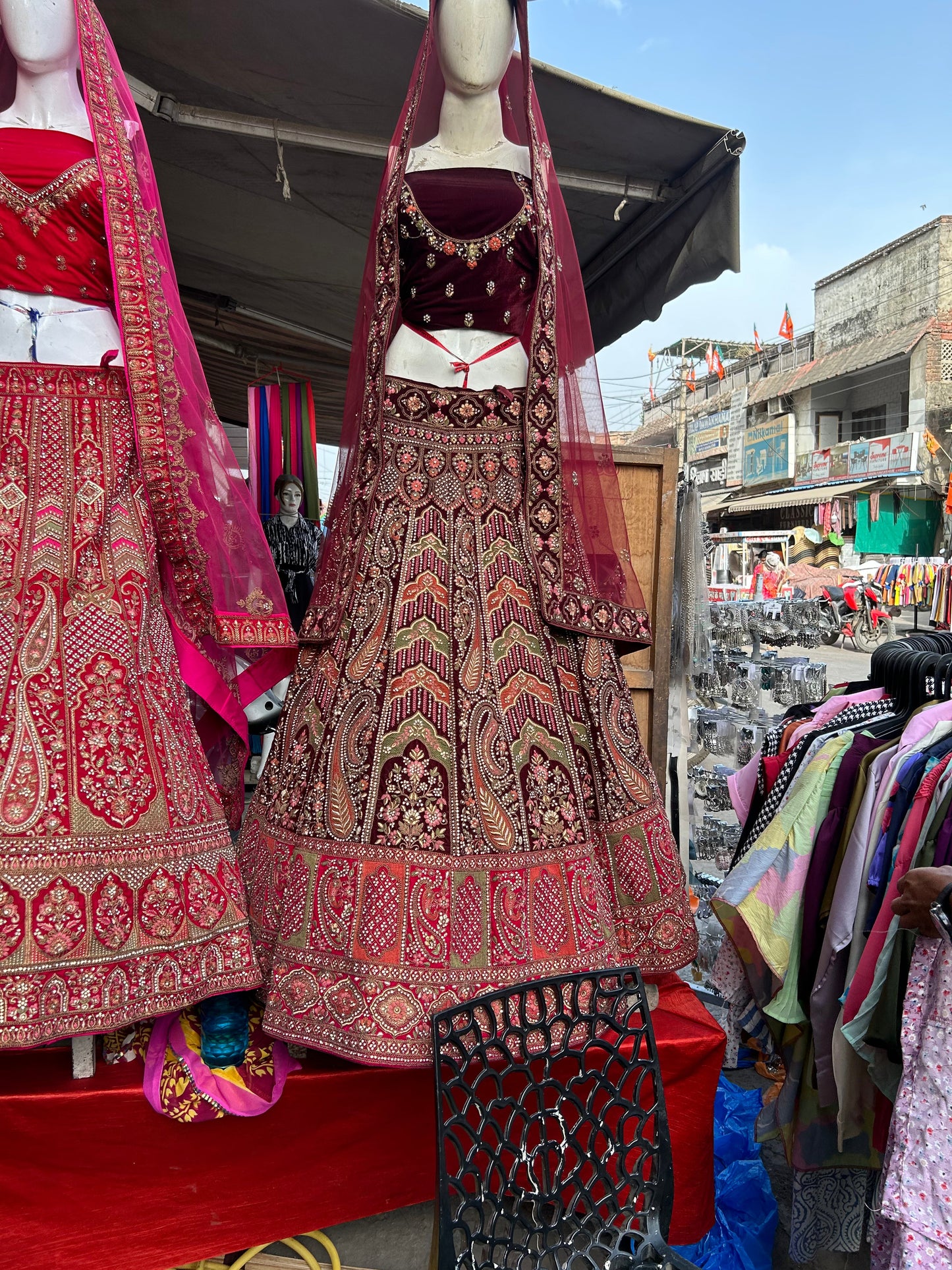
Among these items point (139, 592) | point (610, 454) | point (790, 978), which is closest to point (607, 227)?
point (610, 454)

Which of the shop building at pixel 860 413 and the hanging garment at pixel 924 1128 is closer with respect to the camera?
the hanging garment at pixel 924 1128

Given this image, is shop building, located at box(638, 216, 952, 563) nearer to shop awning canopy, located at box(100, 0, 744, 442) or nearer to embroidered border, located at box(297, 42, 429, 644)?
shop awning canopy, located at box(100, 0, 744, 442)

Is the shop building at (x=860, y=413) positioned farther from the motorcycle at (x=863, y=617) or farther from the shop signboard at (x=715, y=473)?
the motorcycle at (x=863, y=617)

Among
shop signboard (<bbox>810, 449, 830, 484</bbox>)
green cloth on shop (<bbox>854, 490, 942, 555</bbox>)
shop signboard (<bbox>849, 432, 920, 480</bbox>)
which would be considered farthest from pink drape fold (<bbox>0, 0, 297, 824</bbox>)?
shop signboard (<bbox>810, 449, 830, 484</bbox>)

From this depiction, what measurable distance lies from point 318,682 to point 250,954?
1.69 feet

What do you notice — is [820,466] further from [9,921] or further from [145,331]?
[9,921]

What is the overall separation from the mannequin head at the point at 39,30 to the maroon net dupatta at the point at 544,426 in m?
0.61

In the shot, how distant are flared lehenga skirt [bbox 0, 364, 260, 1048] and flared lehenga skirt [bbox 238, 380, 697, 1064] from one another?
A: 151mm

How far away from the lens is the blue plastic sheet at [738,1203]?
5.43 ft

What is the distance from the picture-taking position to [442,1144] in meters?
1.13

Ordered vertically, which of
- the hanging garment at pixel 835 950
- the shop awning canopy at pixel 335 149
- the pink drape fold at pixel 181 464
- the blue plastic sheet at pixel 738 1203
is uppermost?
the shop awning canopy at pixel 335 149

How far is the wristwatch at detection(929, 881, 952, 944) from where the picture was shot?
1.18 meters

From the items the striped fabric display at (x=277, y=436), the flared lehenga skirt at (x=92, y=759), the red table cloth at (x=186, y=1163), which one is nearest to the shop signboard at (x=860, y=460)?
the striped fabric display at (x=277, y=436)

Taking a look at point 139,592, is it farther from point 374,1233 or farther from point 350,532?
point 374,1233
